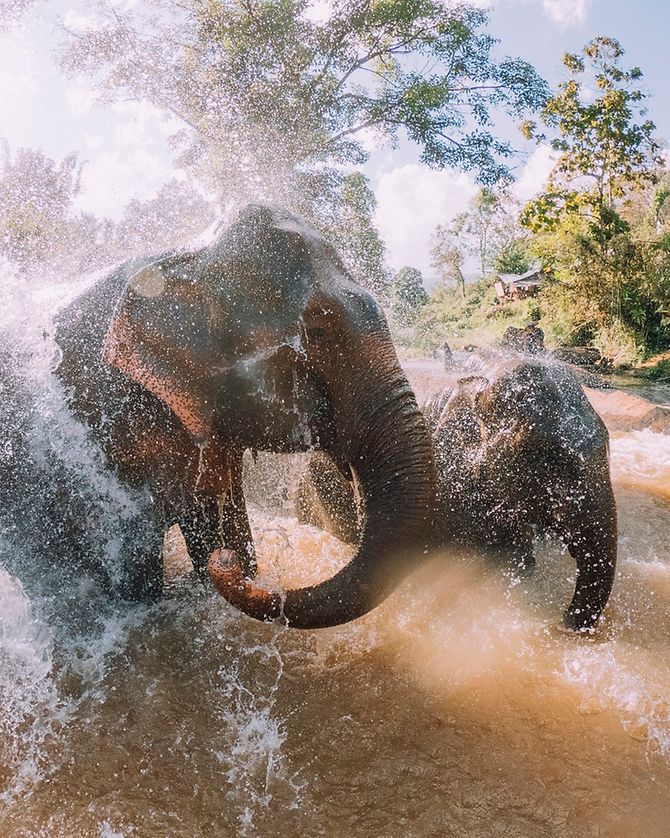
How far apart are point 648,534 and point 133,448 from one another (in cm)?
518

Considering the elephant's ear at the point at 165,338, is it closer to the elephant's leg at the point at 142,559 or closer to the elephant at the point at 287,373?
the elephant at the point at 287,373

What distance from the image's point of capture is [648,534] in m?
6.12

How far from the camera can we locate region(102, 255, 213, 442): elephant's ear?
9.89 ft

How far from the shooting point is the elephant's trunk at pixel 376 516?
110 inches

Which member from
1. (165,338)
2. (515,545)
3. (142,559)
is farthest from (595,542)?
(142,559)

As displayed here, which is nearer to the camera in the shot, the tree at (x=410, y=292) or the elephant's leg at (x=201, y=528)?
the elephant's leg at (x=201, y=528)

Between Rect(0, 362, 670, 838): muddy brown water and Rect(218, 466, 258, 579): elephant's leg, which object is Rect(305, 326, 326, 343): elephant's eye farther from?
Rect(0, 362, 670, 838): muddy brown water

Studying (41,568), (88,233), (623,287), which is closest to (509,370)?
(41,568)

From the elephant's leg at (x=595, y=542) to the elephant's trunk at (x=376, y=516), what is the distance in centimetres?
146

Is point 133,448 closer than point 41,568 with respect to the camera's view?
Yes

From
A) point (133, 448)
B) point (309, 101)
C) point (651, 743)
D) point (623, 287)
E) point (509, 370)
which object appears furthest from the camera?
point (623, 287)

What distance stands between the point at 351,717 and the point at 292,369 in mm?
1979

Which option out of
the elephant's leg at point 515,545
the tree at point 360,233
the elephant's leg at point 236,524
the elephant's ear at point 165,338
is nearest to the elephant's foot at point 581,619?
the elephant's leg at point 515,545

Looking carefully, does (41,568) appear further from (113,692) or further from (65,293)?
(65,293)
